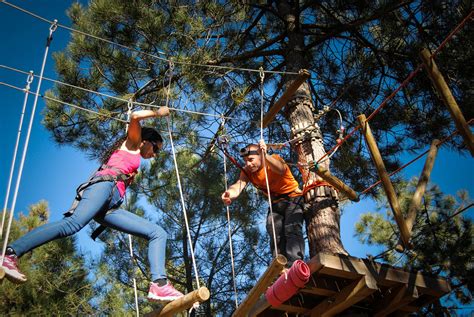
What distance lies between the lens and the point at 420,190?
325 cm

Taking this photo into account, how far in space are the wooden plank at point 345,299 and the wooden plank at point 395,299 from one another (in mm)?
240

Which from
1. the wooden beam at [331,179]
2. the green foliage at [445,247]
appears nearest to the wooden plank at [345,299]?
the wooden beam at [331,179]

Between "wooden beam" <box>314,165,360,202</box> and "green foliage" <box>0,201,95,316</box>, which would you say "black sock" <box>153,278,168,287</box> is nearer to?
"wooden beam" <box>314,165,360,202</box>

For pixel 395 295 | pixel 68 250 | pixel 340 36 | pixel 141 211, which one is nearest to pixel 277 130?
pixel 340 36

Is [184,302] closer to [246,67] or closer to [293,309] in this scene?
[293,309]

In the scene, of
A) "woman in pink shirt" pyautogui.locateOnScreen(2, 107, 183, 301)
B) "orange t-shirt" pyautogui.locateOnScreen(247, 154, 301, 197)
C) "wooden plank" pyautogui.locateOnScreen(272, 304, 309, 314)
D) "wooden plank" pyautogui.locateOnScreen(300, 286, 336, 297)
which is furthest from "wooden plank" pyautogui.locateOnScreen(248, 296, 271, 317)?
"orange t-shirt" pyautogui.locateOnScreen(247, 154, 301, 197)

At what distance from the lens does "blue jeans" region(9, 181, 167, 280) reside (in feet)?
8.20

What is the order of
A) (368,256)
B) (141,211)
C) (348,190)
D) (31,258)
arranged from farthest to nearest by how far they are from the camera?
1. (141,211)
2. (31,258)
3. (348,190)
4. (368,256)

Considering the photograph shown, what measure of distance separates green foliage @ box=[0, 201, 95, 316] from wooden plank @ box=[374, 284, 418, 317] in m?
3.33

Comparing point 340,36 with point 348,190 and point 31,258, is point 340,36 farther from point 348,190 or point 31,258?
point 31,258

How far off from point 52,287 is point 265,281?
356 cm

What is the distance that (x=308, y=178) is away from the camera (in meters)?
3.84

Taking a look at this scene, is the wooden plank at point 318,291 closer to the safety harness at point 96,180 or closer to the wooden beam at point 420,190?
the wooden beam at point 420,190

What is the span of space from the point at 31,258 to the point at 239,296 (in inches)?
91.9
